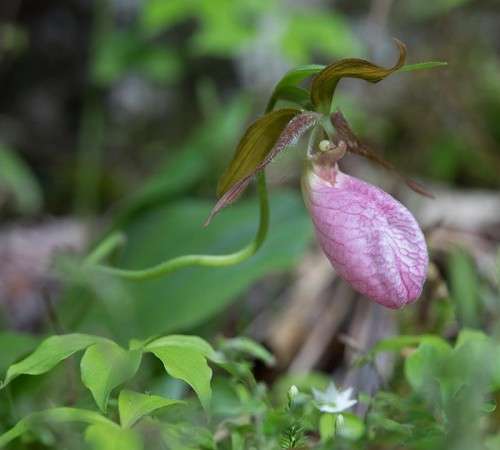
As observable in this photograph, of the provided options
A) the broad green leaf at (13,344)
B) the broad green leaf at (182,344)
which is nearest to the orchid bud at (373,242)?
the broad green leaf at (182,344)

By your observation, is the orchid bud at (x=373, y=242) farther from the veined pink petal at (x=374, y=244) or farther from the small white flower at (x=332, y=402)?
the small white flower at (x=332, y=402)

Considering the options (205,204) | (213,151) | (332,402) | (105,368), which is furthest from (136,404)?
(213,151)

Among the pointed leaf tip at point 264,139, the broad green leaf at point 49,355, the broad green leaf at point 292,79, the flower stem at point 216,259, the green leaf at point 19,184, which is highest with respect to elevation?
the broad green leaf at point 292,79

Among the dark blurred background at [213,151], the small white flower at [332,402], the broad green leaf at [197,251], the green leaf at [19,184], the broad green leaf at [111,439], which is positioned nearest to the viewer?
the broad green leaf at [111,439]

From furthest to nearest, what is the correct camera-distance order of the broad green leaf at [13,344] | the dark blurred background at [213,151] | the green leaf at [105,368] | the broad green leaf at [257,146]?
the dark blurred background at [213,151]
the broad green leaf at [13,344]
the broad green leaf at [257,146]
the green leaf at [105,368]

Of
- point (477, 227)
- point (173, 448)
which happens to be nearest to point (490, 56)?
point (477, 227)

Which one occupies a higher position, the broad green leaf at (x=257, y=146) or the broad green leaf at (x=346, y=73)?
the broad green leaf at (x=346, y=73)

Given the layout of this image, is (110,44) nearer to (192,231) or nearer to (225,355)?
(192,231)

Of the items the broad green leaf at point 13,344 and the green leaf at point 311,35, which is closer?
the broad green leaf at point 13,344
